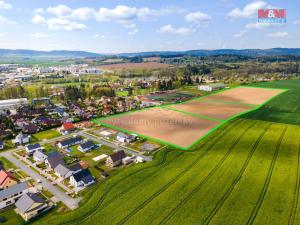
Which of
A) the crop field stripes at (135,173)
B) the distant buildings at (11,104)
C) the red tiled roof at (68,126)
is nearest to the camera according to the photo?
the crop field stripes at (135,173)

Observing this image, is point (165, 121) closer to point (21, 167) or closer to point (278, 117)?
point (278, 117)

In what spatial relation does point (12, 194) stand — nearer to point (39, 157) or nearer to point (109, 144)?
point (39, 157)

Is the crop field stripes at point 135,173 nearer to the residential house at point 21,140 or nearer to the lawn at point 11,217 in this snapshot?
the lawn at point 11,217

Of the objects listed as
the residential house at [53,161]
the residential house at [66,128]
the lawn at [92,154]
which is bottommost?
the lawn at [92,154]

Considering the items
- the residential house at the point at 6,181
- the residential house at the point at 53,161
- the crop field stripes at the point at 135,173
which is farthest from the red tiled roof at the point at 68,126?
the crop field stripes at the point at 135,173

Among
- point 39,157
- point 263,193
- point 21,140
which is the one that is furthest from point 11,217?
point 263,193

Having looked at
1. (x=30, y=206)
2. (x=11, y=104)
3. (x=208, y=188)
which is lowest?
(x=30, y=206)

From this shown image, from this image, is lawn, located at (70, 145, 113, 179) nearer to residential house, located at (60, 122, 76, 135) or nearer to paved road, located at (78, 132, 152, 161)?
paved road, located at (78, 132, 152, 161)
